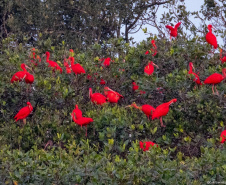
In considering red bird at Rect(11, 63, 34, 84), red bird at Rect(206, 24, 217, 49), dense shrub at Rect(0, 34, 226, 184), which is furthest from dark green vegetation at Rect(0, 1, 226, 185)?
red bird at Rect(206, 24, 217, 49)

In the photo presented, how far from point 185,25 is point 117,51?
4239 millimetres

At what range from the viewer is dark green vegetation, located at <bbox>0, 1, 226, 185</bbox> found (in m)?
3.79

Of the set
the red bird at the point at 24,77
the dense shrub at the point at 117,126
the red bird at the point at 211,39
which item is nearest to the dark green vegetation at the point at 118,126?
the dense shrub at the point at 117,126

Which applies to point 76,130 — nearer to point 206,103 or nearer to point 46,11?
point 206,103

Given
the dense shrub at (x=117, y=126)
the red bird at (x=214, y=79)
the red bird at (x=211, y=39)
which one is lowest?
the dense shrub at (x=117, y=126)

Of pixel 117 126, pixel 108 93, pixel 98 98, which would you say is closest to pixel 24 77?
pixel 98 98

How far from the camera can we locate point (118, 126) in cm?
523

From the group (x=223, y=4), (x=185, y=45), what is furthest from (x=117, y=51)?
(x=223, y=4)

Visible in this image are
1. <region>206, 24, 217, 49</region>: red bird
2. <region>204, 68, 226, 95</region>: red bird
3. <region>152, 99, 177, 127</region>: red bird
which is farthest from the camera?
<region>206, 24, 217, 49</region>: red bird

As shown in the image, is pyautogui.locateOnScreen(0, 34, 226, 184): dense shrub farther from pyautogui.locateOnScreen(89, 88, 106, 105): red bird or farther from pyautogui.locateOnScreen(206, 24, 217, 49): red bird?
pyautogui.locateOnScreen(206, 24, 217, 49): red bird

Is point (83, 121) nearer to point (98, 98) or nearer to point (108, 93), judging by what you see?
point (98, 98)

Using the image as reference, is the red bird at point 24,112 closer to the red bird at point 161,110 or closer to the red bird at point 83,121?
the red bird at point 83,121

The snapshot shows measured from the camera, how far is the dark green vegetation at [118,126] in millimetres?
3785

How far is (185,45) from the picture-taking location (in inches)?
278
